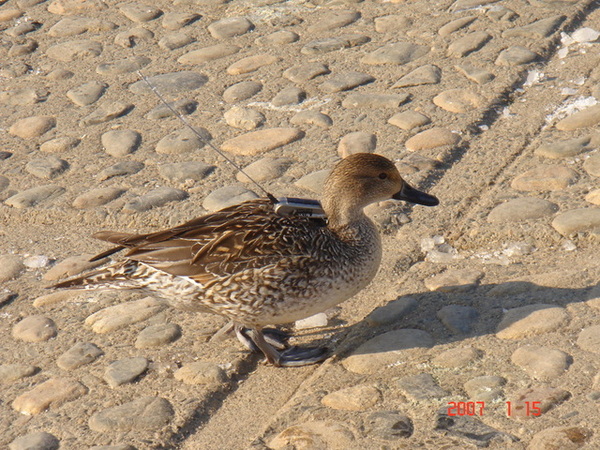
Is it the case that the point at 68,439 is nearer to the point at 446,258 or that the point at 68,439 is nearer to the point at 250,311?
the point at 250,311

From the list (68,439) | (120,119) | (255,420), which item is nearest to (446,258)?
(255,420)

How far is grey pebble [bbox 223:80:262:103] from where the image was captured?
7.84 metres

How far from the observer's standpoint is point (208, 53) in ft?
28.2

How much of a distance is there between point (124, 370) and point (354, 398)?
4.38 feet

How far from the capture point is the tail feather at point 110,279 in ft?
16.1

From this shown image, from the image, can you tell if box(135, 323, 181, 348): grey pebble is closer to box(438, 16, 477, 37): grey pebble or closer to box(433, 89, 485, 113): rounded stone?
box(433, 89, 485, 113): rounded stone

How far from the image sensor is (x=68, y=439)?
437 centimetres

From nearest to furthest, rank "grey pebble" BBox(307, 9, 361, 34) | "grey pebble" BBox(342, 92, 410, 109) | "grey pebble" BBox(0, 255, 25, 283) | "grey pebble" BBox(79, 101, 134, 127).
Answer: "grey pebble" BBox(0, 255, 25, 283) → "grey pebble" BBox(342, 92, 410, 109) → "grey pebble" BBox(79, 101, 134, 127) → "grey pebble" BBox(307, 9, 361, 34)

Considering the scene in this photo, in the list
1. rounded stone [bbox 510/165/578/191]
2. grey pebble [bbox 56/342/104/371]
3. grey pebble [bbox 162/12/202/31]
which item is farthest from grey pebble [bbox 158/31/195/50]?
grey pebble [bbox 56/342/104/371]

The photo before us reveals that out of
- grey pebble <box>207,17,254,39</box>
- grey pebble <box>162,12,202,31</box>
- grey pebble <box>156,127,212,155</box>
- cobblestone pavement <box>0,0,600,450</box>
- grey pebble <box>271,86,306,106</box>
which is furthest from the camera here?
grey pebble <box>162,12,202,31</box>

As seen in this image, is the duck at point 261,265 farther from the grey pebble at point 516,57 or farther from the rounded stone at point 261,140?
the grey pebble at point 516,57

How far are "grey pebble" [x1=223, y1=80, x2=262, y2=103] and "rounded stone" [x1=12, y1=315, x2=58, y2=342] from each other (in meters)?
3.10

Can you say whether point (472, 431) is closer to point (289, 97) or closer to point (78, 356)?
point (78, 356)
